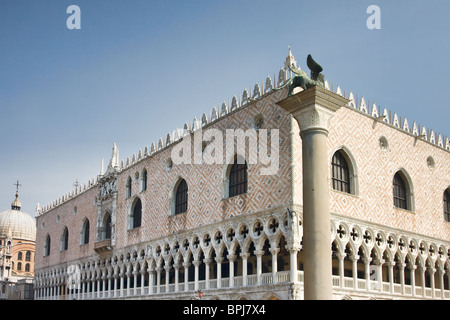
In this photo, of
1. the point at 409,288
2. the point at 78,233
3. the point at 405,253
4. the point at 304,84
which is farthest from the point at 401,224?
the point at 78,233

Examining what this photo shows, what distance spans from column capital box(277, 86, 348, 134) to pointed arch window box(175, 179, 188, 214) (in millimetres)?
15832

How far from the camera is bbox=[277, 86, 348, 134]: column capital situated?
8.34 m

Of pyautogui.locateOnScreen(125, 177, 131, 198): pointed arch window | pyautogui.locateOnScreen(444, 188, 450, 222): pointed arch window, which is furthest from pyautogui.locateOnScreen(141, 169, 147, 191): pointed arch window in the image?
pyautogui.locateOnScreen(444, 188, 450, 222): pointed arch window

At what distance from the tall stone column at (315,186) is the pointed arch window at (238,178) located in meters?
11.7

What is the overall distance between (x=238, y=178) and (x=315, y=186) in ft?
42.0

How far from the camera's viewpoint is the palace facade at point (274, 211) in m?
18.6

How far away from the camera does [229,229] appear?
20531mm

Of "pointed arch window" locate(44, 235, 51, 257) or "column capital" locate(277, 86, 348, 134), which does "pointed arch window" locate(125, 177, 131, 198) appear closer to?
"pointed arch window" locate(44, 235, 51, 257)

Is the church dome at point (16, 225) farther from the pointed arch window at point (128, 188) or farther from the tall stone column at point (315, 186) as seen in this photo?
the tall stone column at point (315, 186)

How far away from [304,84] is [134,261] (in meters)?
20.2

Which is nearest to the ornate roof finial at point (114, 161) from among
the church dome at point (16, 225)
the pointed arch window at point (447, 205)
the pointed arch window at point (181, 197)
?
the pointed arch window at point (181, 197)

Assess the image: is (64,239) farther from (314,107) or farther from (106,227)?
(314,107)

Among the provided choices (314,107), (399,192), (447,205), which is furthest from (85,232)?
(314,107)
